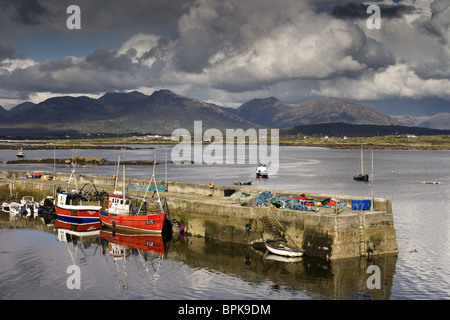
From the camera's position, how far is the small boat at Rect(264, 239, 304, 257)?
37594 mm

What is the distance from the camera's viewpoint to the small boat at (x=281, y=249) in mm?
37594

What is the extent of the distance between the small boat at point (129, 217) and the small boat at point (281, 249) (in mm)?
11301

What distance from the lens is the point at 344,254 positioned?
120 feet

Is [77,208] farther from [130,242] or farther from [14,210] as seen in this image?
[14,210]

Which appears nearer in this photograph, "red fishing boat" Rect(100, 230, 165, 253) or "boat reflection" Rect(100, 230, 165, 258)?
"boat reflection" Rect(100, 230, 165, 258)

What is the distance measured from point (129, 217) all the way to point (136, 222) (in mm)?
1153

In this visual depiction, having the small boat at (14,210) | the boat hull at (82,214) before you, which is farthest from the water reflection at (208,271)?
the small boat at (14,210)

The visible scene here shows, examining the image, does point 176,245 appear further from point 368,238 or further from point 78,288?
point 368,238

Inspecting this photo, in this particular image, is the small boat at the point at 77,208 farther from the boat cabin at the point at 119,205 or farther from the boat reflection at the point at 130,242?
the boat reflection at the point at 130,242

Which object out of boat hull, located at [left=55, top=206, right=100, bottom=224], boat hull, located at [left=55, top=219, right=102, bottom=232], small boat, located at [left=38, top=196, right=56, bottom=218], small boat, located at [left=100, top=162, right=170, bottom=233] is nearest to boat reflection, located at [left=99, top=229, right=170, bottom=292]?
small boat, located at [left=100, top=162, right=170, bottom=233]

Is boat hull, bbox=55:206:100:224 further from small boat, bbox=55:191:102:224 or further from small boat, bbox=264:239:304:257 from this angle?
small boat, bbox=264:239:304:257

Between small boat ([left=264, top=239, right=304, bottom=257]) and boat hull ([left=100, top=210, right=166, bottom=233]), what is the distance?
440 inches

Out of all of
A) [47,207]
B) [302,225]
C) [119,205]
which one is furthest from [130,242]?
[47,207]
